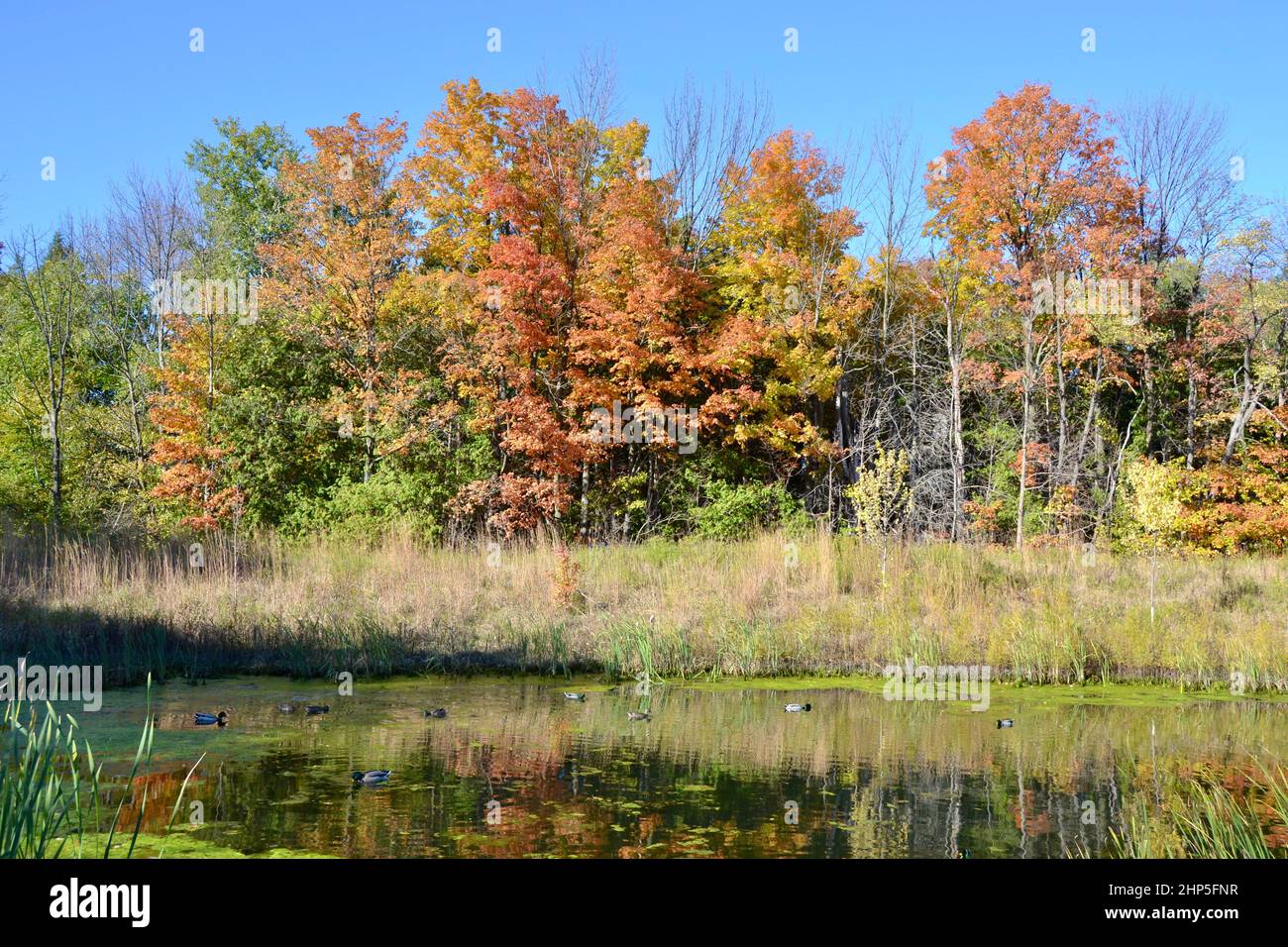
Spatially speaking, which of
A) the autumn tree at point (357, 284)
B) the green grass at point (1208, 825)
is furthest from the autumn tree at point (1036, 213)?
the green grass at point (1208, 825)

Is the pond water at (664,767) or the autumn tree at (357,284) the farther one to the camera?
the autumn tree at (357,284)

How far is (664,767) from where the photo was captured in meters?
8.17

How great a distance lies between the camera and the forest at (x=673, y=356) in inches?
880

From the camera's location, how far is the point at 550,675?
42.7 feet

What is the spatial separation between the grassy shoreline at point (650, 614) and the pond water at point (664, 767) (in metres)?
0.86

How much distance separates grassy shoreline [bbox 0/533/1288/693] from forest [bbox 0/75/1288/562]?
15.7ft

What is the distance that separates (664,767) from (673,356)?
15054 millimetres

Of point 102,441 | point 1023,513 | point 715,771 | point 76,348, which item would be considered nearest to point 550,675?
point 715,771

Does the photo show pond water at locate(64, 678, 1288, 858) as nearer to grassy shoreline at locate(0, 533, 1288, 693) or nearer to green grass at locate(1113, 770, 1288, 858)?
green grass at locate(1113, 770, 1288, 858)

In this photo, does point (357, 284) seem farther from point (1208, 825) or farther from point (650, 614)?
point (1208, 825)

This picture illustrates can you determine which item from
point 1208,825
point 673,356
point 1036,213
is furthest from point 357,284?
point 1208,825
